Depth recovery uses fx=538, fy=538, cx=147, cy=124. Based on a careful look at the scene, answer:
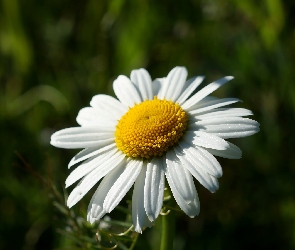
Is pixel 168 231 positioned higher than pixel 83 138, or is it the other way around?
pixel 83 138

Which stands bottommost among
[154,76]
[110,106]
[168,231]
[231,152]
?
[154,76]

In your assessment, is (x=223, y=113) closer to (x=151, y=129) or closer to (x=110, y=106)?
(x=151, y=129)

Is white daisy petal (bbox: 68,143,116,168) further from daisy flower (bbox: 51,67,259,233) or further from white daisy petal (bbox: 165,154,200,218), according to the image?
white daisy petal (bbox: 165,154,200,218)

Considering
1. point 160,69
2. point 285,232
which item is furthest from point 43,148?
point 285,232

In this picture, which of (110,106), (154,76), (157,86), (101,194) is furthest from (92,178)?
(154,76)

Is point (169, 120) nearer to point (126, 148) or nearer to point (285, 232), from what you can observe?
point (126, 148)

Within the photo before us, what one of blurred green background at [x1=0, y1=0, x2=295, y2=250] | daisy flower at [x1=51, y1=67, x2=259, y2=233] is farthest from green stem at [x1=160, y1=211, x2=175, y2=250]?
blurred green background at [x1=0, y1=0, x2=295, y2=250]

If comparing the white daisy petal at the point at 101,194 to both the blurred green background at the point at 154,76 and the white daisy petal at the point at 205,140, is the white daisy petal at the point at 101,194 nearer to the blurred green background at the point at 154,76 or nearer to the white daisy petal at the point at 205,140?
the white daisy petal at the point at 205,140
